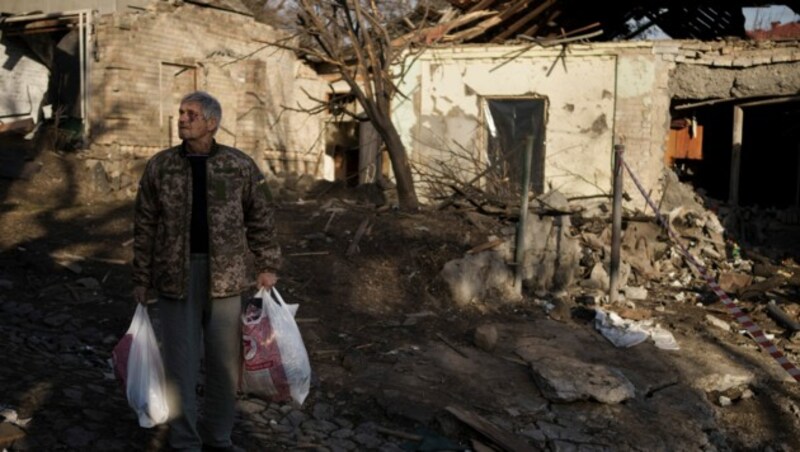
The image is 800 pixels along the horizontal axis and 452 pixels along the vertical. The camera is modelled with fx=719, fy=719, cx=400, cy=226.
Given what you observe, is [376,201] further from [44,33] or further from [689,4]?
[44,33]

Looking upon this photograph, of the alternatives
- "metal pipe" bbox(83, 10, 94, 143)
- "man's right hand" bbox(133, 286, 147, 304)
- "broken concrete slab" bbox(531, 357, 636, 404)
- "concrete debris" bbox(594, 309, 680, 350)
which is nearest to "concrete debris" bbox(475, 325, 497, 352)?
"broken concrete slab" bbox(531, 357, 636, 404)

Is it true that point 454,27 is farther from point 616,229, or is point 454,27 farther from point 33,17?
point 33,17

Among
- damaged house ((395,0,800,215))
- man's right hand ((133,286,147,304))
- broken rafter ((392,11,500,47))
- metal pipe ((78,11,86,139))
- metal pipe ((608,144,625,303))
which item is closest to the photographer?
man's right hand ((133,286,147,304))

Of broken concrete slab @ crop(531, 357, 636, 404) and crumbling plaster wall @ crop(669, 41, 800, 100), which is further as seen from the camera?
crumbling plaster wall @ crop(669, 41, 800, 100)

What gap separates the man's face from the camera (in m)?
3.30

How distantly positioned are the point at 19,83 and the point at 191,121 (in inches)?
554

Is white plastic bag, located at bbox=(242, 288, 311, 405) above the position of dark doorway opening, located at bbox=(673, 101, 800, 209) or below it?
below

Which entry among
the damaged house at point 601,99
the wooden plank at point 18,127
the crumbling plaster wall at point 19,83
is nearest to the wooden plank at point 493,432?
the damaged house at point 601,99

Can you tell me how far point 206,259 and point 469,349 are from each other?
320 centimetres

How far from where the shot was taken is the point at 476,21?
13844mm

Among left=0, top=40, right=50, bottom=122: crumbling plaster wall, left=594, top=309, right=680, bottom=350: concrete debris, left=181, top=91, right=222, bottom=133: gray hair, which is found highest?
left=0, top=40, right=50, bottom=122: crumbling plaster wall

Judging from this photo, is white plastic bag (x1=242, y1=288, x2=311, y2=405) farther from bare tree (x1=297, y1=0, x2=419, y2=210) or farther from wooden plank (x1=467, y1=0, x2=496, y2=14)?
wooden plank (x1=467, y1=0, x2=496, y2=14)

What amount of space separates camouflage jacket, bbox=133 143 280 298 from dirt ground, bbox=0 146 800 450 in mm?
1238

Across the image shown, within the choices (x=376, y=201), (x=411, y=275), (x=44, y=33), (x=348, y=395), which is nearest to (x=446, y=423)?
(x=348, y=395)
